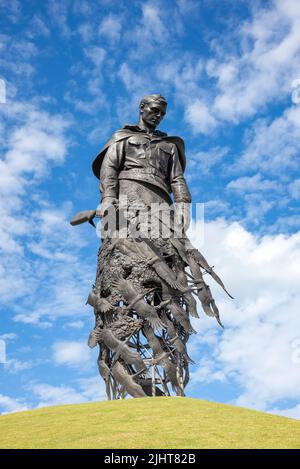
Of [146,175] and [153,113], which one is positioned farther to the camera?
[153,113]

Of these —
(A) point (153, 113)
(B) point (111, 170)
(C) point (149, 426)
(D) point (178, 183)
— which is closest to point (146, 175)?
(B) point (111, 170)

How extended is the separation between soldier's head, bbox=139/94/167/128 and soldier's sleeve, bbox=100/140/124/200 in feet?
3.54

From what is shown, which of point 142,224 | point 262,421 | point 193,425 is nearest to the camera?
point 193,425

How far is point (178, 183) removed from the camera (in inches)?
697

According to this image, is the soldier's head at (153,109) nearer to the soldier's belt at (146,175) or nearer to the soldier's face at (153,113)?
the soldier's face at (153,113)

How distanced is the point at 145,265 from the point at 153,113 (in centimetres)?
480

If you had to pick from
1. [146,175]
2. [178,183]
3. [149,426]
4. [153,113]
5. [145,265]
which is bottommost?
[149,426]

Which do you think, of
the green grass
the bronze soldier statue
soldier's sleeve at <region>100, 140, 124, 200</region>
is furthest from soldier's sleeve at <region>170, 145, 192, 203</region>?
the green grass

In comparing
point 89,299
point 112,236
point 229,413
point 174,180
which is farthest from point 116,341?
point 174,180

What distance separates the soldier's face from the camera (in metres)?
17.6

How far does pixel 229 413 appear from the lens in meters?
11.9

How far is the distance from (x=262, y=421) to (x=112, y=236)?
670 cm

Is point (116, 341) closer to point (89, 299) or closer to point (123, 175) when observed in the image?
point (89, 299)

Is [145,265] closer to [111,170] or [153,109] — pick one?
[111,170]
